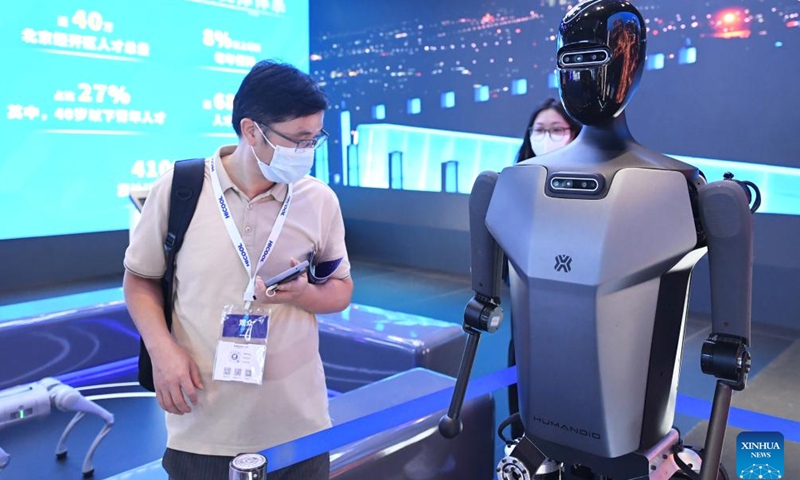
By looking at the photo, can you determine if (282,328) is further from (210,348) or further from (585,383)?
(585,383)

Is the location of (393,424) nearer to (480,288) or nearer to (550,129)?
(480,288)

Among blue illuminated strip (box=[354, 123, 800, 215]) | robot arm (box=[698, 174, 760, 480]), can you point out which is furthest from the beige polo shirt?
blue illuminated strip (box=[354, 123, 800, 215])

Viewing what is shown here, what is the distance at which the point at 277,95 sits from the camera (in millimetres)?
1328

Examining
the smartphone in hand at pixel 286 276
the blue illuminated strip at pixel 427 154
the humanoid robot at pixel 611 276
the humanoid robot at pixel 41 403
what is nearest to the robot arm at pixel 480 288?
the humanoid robot at pixel 611 276

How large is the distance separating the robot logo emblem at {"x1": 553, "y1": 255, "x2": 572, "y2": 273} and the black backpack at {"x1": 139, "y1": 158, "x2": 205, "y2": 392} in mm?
708

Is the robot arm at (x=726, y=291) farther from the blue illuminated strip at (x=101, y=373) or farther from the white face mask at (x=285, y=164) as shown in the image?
the blue illuminated strip at (x=101, y=373)

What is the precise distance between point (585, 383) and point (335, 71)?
7610 millimetres

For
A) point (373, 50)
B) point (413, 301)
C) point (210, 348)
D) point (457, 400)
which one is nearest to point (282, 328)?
point (210, 348)

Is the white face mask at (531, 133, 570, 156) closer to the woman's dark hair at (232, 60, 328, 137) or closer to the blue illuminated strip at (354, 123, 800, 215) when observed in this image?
the woman's dark hair at (232, 60, 328, 137)

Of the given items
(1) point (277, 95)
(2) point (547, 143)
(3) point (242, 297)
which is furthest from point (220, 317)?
(2) point (547, 143)

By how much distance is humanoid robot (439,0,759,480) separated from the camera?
1015 mm

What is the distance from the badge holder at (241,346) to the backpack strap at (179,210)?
0.13 metres

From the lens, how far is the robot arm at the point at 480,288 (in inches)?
48.8

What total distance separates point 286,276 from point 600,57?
656 mm
